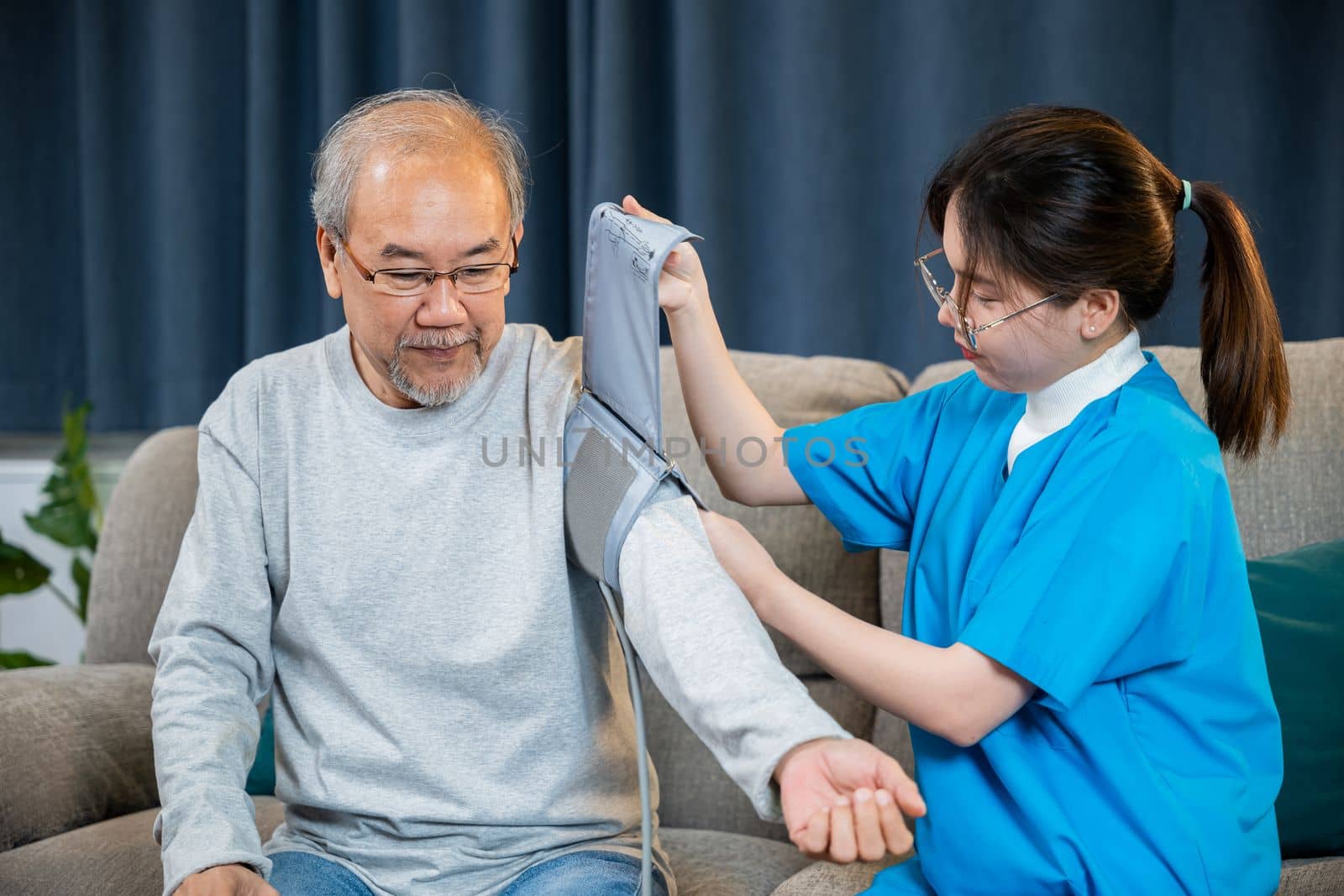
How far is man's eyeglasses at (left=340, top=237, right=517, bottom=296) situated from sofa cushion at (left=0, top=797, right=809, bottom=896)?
2.42 feet

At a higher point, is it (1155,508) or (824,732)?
(1155,508)

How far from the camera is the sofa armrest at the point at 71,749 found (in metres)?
1.50

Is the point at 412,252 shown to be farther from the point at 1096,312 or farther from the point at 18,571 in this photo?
the point at 18,571

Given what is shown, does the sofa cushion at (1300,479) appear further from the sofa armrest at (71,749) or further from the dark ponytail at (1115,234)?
the sofa armrest at (71,749)

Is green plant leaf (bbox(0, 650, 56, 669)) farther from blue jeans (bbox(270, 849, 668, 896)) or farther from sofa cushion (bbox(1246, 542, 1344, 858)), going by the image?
sofa cushion (bbox(1246, 542, 1344, 858))

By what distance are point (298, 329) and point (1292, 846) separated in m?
2.20

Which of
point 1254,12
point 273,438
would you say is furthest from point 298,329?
point 1254,12

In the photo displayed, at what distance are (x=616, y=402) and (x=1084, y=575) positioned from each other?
1.53 ft

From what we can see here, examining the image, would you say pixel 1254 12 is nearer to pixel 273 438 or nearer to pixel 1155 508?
pixel 1155 508

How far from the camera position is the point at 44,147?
114 inches

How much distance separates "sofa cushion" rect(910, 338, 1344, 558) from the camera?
5.24 ft

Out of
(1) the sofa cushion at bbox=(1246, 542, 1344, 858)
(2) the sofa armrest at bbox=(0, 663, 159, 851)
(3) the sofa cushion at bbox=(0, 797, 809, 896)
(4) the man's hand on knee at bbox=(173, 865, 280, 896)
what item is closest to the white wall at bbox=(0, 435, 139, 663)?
(2) the sofa armrest at bbox=(0, 663, 159, 851)

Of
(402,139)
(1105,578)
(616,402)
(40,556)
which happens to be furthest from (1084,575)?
(40,556)

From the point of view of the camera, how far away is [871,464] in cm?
135
